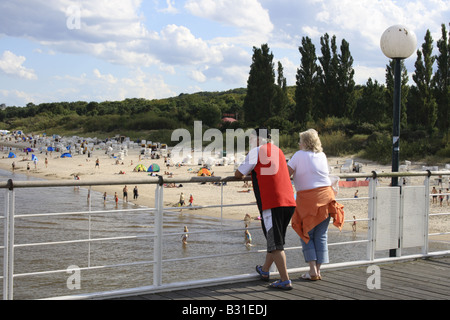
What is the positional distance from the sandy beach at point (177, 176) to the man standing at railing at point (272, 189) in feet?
27.3

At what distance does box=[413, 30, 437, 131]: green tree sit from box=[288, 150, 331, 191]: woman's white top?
102 ft

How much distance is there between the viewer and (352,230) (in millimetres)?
20609

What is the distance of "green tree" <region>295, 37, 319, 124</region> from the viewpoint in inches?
1756

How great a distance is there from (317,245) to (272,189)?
0.89 m

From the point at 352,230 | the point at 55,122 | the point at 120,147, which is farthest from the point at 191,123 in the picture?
the point at 352,230

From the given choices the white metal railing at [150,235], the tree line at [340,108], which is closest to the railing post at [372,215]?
the white metal railing at [150,235]

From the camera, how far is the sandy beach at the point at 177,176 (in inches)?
966

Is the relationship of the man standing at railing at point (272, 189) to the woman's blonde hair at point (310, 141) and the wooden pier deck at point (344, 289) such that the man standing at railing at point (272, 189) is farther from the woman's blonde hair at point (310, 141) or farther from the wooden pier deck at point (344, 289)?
the woman's blonde hair at point (310, 141)

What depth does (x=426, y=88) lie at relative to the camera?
110 ft

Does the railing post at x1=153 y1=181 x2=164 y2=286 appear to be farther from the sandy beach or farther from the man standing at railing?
→ the sandy beach

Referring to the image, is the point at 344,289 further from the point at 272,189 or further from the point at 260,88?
the point at 260,88

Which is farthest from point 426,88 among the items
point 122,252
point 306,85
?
point 122,252

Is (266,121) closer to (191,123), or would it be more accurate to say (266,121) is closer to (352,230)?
(191,123)

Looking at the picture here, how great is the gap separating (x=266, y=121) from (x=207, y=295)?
4415 cm
